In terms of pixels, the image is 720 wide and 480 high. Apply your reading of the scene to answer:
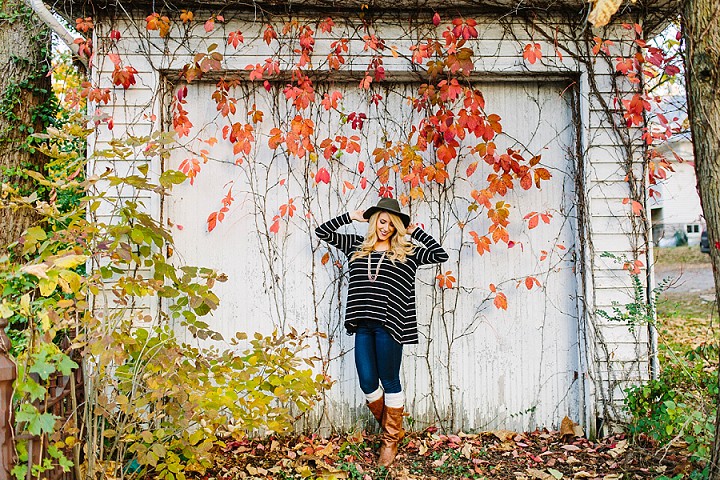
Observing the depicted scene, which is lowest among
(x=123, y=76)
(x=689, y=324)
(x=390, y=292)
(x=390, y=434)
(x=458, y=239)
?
(x=390, y=434)

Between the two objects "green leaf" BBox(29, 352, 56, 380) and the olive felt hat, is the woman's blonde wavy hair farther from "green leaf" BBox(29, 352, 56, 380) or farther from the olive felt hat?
"green leaf" BBox(29, 352, 56, 380)

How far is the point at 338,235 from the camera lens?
4633mm

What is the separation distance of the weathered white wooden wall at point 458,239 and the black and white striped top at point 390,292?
0.51 meters

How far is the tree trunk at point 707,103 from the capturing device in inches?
122

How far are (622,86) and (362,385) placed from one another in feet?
10.1

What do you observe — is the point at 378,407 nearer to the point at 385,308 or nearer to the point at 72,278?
the point at 385,308

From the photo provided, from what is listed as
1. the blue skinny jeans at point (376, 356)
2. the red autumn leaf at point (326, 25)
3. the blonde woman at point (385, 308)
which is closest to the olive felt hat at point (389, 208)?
the blonde woman at point (385, 308)

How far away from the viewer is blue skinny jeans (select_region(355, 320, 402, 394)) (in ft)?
14.2

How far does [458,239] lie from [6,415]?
3.39 metres

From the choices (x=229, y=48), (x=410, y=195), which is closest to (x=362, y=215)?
(x=410, y=195)

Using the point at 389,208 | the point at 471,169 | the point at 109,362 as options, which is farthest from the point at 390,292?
the point at 109,362

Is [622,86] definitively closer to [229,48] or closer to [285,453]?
[229,48]

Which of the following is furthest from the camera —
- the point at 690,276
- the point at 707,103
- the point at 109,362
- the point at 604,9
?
the point at 690,276

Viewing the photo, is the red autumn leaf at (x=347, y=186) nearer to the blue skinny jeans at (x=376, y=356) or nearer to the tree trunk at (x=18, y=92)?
the blue skinny jeans at (x=376, y=356)
